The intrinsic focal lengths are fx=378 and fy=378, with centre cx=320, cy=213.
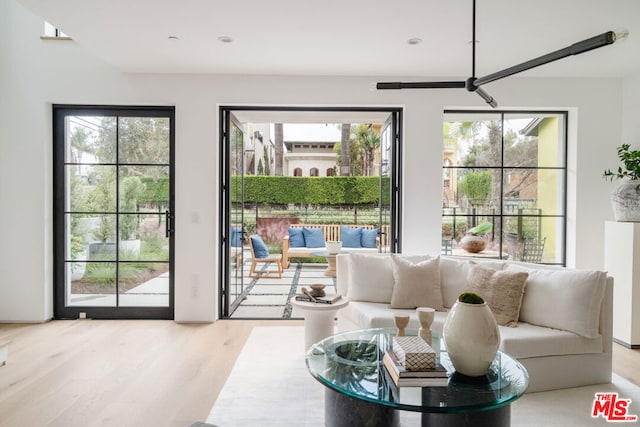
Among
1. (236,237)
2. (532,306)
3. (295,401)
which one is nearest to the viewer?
(295,401)

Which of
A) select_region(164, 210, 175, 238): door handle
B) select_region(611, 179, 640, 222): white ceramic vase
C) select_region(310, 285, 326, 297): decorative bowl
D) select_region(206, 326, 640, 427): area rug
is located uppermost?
select_region(611, 179, 640, 222): white ceramic vase

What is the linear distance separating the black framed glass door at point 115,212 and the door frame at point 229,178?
0.52 metres

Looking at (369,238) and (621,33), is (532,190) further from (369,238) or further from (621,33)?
(369,238)

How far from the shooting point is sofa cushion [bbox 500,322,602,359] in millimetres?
2387

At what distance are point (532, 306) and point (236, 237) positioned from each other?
3.13 metres

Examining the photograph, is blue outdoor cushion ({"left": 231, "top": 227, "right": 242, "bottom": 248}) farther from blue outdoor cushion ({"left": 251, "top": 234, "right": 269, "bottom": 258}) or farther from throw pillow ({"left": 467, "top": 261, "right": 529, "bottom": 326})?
throw pillow ({"left": 467, "top": 261, "right": 529, "bottom": 326})

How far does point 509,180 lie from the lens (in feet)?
13.5

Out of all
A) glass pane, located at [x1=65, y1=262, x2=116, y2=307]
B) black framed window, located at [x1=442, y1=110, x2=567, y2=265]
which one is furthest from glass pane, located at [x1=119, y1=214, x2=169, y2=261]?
black framed window, located at [x1=442, y1=110, x2=567, y2=265]

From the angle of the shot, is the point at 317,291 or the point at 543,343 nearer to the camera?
the point at 543,343

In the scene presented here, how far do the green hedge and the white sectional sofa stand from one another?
231 inches

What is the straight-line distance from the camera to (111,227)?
4043mm

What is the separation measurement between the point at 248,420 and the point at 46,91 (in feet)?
12.5

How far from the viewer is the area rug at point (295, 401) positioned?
212cm

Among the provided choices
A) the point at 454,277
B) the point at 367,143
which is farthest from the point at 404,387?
the point at 367,143
